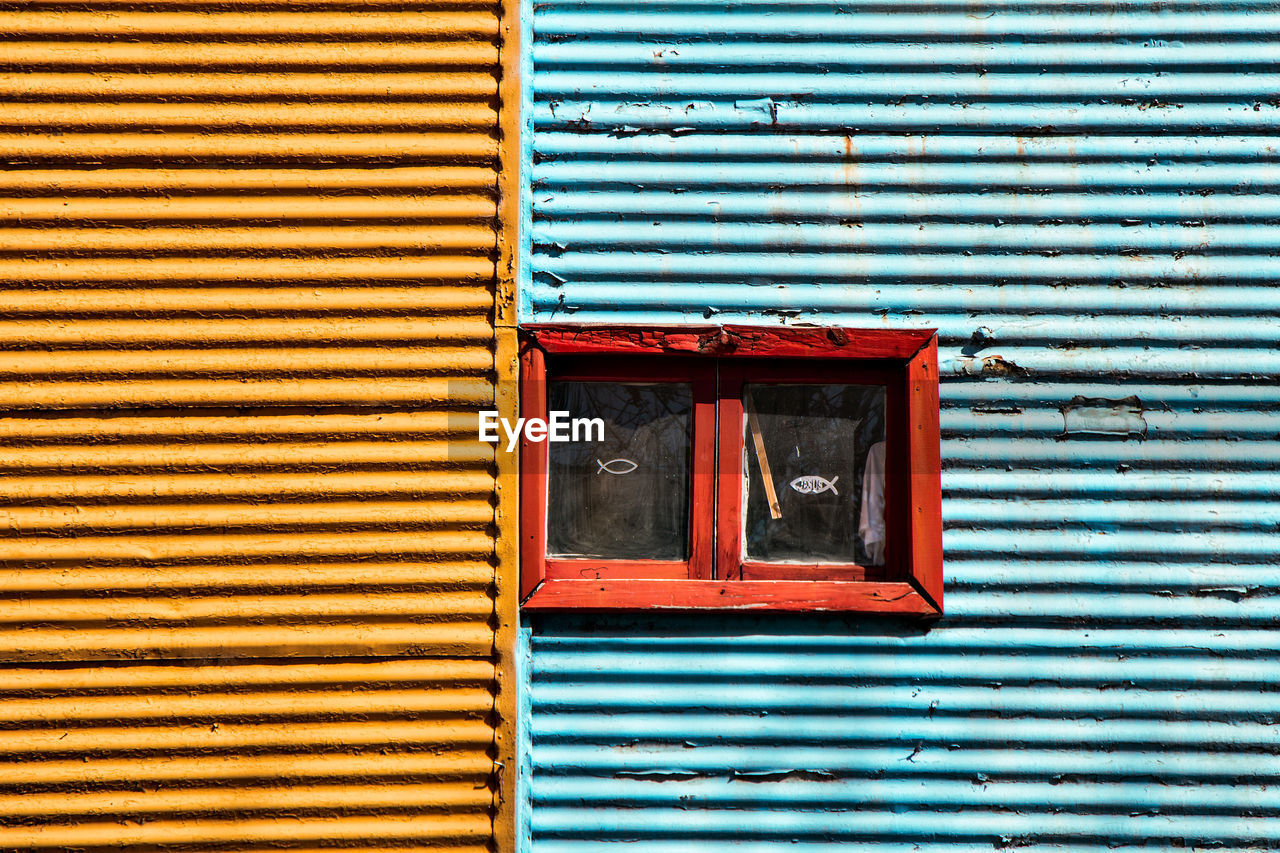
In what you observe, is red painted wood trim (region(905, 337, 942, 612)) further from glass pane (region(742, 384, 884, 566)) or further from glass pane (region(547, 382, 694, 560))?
glass pane (region(547, 382, 694, 560))

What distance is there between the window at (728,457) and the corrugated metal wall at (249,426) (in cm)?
30

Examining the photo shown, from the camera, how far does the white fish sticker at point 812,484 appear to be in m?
3.09

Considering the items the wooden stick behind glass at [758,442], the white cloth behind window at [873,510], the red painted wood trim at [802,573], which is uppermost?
the wooden stick behind glass at [758,442]

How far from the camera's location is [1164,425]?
3061mm

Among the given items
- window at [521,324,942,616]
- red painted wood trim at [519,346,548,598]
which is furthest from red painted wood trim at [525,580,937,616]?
red painted wood trim at [519,346,548,598]

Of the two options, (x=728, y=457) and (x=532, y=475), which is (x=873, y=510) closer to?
(x=728, y=457)

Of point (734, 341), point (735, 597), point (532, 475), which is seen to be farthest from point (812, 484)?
point (532, 475)

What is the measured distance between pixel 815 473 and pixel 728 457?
1.18ft

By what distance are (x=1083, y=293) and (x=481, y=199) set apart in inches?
95.0

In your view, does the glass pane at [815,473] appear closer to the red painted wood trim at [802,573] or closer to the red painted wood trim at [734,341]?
the red painted wood trim at [802,573]

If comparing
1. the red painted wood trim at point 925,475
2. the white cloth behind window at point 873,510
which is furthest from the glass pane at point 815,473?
the red painted wood trim at point 925,475

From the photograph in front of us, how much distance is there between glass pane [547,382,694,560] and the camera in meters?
3.08

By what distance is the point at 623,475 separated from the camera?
310 cm

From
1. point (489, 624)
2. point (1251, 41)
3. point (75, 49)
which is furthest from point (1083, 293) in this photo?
point (75, 49)
